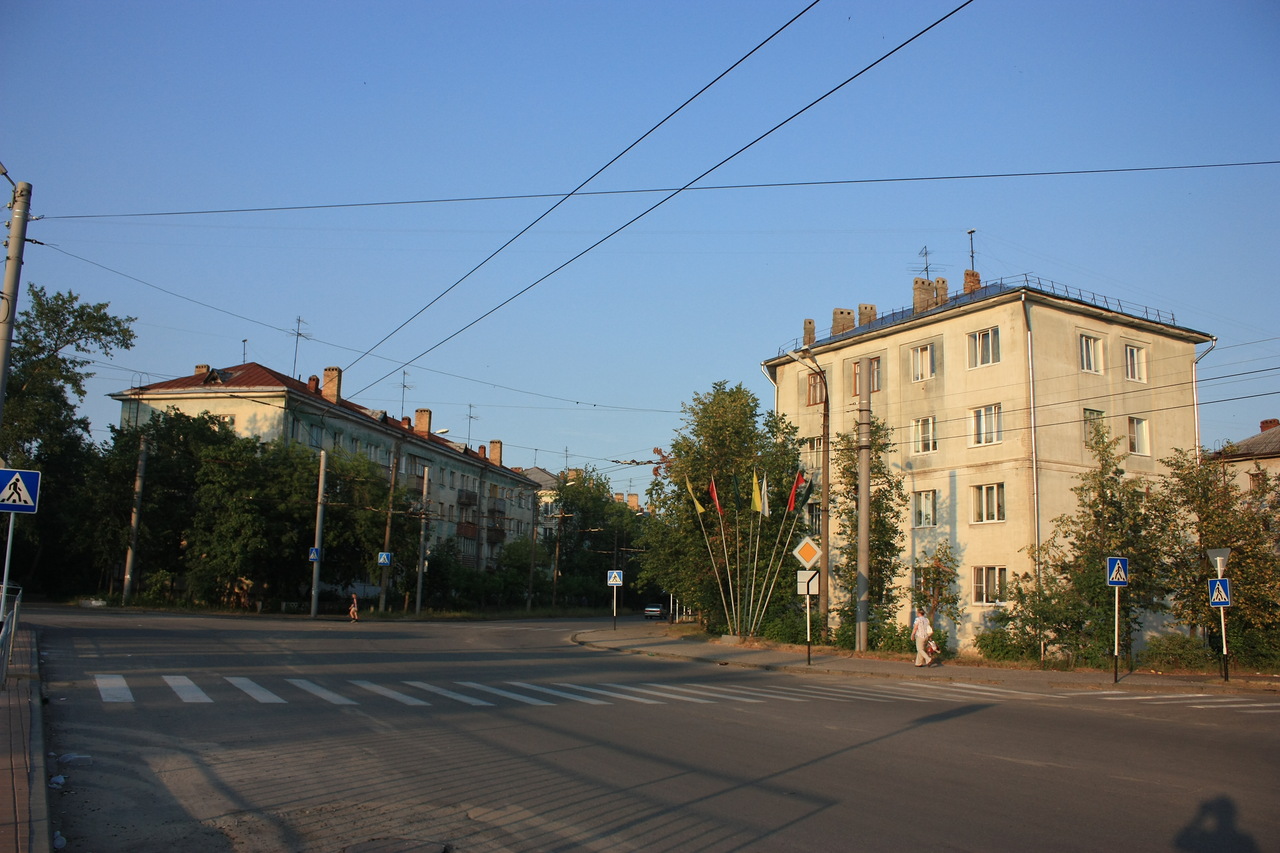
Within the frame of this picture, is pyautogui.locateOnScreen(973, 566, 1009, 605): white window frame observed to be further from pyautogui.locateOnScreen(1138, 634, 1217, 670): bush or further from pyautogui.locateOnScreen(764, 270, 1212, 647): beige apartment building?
pyautogui.locateOnScreen(1138, 634, 1217, 670): bush

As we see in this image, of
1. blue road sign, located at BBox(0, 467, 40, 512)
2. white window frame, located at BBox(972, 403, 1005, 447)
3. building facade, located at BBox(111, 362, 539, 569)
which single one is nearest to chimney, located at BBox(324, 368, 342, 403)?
building facade, located at BBox(111, 362, 539, 569)

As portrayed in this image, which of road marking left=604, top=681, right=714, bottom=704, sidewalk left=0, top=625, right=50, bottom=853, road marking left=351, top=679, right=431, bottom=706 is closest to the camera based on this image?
sidewalk left=0, top=625, right=50, bottom=853

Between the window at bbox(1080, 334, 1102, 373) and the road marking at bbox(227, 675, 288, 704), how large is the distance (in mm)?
29573

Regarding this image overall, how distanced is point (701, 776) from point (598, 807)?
160 cm

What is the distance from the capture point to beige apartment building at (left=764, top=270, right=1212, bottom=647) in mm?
31266

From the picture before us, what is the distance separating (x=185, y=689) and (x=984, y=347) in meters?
28.4

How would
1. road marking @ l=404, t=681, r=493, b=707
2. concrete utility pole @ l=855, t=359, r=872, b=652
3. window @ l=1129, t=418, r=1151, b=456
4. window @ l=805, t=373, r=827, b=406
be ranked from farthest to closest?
1. window @ l=805, t=373, r=827, b=406
2. window @ l=1129, t=418, r=1151, b=456
3. concrete utility pole @ l=855, t=359, r=872, b=652
4. road marking @ l=404, t=681, r=493, b=707

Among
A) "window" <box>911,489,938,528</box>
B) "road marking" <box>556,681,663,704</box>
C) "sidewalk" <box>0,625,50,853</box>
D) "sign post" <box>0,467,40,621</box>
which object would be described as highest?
"window" <box>911,489,938,528</box>

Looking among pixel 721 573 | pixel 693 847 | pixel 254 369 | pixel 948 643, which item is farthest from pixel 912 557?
pixel 254 369

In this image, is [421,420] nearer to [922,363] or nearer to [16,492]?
[922,363]

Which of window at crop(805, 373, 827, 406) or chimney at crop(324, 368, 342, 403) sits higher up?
chimney at crop(324, 368, 342, 403)

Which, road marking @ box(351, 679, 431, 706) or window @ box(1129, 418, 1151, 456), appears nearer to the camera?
road marking @ box(351, 679, 431, 706)

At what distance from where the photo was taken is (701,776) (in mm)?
8672

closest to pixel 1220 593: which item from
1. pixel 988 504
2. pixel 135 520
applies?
pixel 988 504
